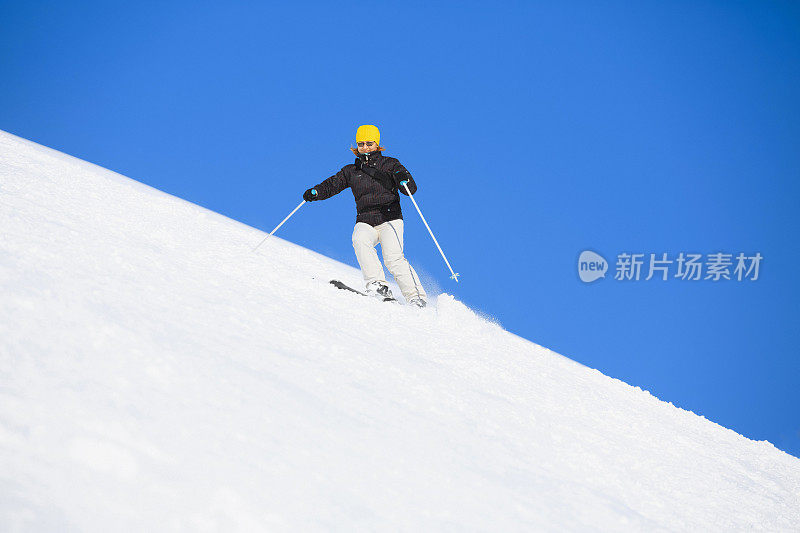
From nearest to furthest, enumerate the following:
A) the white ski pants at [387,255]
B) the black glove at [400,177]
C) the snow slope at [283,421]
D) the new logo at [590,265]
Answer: the snow slope at [283,421], the white ski pants at [387,255], the black glove at [400,177], the new logo at [590,265]

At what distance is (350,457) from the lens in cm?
174

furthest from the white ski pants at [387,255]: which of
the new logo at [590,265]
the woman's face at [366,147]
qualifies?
the new logo at [590,265]

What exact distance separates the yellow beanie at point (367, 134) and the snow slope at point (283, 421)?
1.90m

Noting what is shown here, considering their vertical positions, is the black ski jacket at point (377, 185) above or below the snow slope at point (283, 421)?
above

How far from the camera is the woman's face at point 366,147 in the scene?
17.6 feet

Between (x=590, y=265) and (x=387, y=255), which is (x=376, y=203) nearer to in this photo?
(x=387, y=255)

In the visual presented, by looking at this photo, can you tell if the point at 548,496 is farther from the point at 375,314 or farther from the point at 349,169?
the point at 349,169

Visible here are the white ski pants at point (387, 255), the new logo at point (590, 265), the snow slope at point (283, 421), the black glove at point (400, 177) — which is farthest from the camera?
the new logo at point (590, 265)

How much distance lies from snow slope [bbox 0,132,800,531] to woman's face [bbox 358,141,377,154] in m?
1.83

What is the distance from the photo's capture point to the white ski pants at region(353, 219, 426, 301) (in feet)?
16.7

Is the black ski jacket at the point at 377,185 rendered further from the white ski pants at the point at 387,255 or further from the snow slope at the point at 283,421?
the snow slope at the point at 283,421

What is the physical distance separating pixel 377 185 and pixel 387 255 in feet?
2.04

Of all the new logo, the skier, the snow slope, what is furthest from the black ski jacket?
the new logo

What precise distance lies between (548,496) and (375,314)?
2155 millimetres
